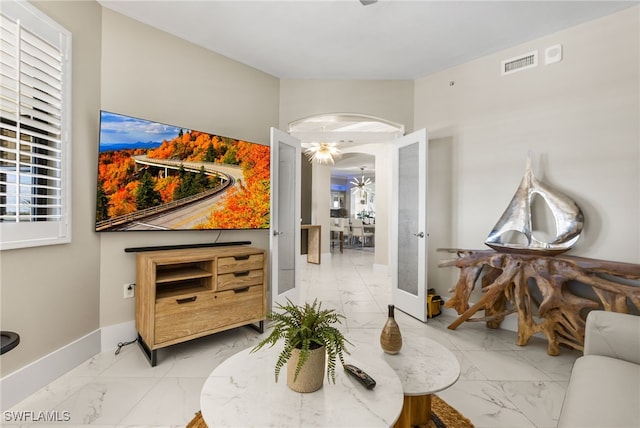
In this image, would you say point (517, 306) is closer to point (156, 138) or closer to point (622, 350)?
point (622, 350)

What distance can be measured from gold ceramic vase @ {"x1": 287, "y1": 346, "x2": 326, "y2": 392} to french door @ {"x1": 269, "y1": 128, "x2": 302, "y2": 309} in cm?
193

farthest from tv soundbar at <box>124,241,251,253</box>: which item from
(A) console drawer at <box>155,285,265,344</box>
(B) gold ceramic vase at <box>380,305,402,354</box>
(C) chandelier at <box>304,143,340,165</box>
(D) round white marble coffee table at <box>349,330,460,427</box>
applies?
(C) chandelier at <box>304,143,340,165</box>

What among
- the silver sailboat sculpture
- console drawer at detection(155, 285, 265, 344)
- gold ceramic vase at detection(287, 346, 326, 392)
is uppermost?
the silver sailboat sculpture

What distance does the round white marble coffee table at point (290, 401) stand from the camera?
0.96 m

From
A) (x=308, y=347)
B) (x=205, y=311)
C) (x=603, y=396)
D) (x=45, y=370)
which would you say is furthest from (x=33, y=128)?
(x=603, y=396)

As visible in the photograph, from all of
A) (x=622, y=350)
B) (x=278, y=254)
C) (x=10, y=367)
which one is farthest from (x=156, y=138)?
(x=622, y=350)

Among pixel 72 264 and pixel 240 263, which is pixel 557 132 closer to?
pixel 240 263

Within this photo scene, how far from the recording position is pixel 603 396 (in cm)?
111

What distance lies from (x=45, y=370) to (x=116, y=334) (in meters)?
0.54

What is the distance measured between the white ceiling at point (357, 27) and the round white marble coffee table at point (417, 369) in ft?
8.55

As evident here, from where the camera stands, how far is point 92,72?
2.27 metres

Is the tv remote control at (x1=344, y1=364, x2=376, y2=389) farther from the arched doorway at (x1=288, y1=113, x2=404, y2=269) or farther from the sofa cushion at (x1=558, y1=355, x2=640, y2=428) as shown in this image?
the arched doorway at (x1=288, y1=113, x2=404, y2=269)

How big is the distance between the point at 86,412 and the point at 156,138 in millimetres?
2005

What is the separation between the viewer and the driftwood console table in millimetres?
2143
